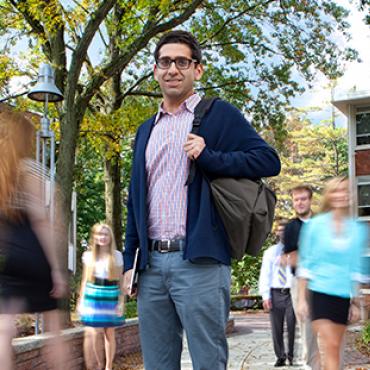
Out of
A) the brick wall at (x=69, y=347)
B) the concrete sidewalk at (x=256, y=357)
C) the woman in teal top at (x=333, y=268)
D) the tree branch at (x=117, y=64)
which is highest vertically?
the tree branch at (x=117, y=64)

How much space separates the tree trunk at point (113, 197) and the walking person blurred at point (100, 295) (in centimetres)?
1011

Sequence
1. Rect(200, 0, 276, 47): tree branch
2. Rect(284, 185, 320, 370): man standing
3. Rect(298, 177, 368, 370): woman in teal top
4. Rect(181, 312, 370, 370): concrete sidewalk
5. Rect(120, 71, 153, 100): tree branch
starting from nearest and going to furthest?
Rect(298, 177, 368, 370): woman in teal top → Rect(284, 185, 320, 370): man standing → Rect(181, 312, 370, 370): concrete sidewalk → Rect(200, 0, 276, 47): tree branch → Rect(120, 71, 153, 100): tree branch

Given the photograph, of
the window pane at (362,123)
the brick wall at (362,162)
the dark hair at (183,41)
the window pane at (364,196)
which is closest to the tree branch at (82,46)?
the dark hair at (183,41)

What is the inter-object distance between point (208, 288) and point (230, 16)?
15.8 meters

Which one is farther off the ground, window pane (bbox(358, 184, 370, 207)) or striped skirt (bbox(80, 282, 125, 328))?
window pane (bbox(358, 184, 370, 207))

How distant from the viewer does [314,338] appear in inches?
278

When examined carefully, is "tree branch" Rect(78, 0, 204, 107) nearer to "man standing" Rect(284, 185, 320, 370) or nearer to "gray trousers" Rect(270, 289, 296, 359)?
"gray trousers" Rect(270, 289, 296, 359)

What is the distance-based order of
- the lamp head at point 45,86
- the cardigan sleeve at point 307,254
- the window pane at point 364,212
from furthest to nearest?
the window pane at point 364,212, the lamp head at point 45,86, the cardigan sleeve at point 307,254

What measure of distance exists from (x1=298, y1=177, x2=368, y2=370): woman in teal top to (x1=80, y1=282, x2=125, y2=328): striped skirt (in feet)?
11.2

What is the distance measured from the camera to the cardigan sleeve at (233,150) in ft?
10.0

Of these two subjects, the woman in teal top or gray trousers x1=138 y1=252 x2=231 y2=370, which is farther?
the woman in teal top

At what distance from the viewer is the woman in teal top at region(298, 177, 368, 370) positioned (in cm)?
511

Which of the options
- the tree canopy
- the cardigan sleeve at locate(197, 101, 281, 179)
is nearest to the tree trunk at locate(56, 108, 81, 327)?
the tree canopy

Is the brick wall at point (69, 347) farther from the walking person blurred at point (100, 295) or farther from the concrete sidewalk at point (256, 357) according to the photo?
the concrete sidewalk at point (256, 357)
